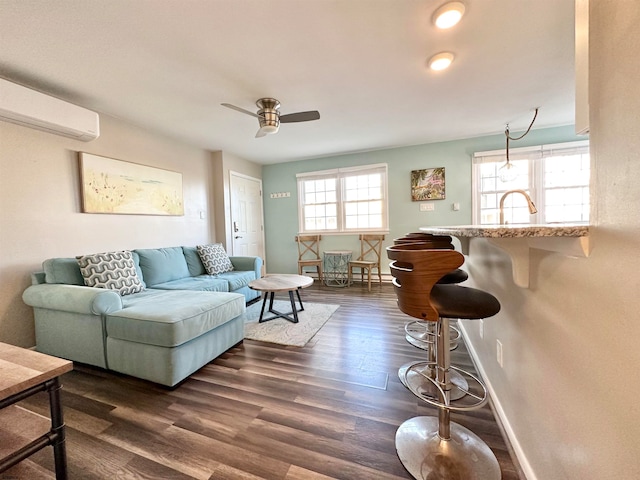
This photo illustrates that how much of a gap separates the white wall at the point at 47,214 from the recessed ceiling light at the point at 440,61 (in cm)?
350

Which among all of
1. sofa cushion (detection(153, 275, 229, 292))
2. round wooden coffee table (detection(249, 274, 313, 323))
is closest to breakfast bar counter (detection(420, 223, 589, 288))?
round wooden coffee table (detection(249, 274, 313, 323))

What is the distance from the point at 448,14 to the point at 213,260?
3.55 m

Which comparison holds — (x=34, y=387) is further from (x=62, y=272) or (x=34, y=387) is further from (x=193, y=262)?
(x=193, y=262)

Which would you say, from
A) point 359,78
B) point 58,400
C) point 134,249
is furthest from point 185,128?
point 58,400

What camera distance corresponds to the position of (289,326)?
2801mm

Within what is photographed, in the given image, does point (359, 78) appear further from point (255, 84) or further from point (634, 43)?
point (634, 43)

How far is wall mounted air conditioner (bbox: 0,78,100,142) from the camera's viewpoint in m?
2.06

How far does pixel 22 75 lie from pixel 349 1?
2764 mm

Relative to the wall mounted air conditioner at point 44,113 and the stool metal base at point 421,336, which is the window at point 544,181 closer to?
the stool metal base at point 421,336

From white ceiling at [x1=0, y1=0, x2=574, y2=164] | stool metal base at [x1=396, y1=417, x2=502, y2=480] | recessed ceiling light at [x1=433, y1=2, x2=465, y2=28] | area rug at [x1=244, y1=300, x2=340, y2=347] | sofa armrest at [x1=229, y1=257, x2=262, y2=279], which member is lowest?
stool metal base at [x1=396, y1=417, x2=502, y2=480]

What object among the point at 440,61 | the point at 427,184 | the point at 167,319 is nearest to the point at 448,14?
the point at 440,61

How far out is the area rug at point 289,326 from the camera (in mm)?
2499

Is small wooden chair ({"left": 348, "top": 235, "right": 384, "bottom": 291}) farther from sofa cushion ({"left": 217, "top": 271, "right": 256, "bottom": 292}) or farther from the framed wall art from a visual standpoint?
sofa cushion ({"left": 217, "top": 271, "right": 256, "bottom": 292})

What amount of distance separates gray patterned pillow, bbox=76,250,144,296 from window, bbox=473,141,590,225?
197 inches
